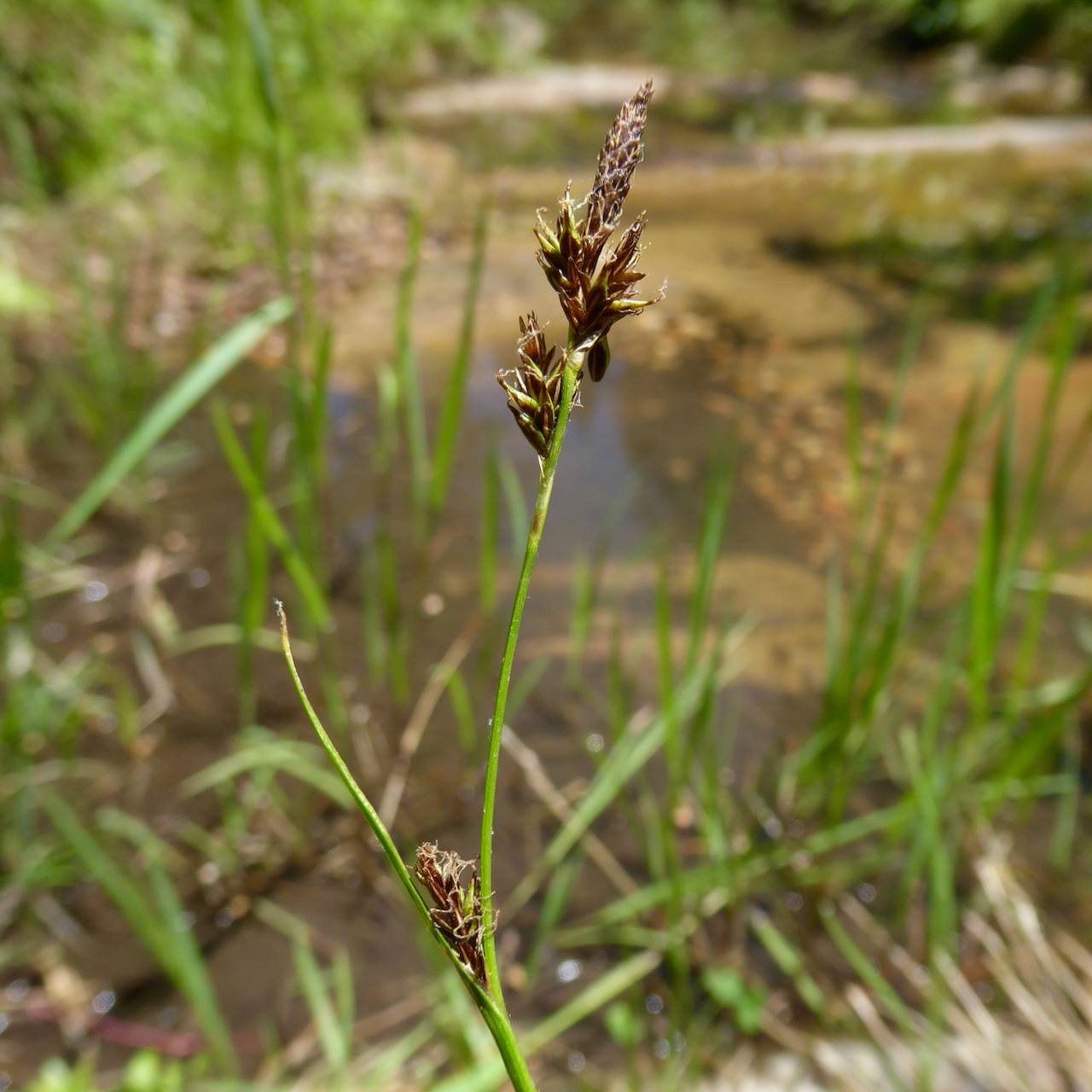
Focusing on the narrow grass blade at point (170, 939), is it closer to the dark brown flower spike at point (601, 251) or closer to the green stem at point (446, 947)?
the green stem at point (446, 947)

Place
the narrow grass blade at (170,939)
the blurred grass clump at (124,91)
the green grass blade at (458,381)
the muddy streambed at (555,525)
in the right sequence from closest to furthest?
the narrow grass blade at (170,939) < the green grass blade at (458,381) < the muddy streambed at (555,525) < the blurred grass clump at (124,91)

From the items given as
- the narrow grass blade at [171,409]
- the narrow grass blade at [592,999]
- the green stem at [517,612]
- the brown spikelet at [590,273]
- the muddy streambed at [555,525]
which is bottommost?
the narrow grass blade at [592,999]

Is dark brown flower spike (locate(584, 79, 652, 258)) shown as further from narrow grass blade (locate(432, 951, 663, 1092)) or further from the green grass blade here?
narrow grass blade (locate(432, 951, 663, 1092))

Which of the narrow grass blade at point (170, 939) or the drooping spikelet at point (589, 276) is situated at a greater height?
the drooping spikelet at point (589, 276)

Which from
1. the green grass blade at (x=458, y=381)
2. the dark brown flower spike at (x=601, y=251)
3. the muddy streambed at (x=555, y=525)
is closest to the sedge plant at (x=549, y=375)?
the dark brown flower spike at (x=601, y=251)

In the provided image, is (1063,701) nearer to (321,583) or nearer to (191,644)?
(321,583)

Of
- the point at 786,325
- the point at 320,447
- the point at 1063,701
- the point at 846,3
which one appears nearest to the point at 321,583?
the point at 320,447
